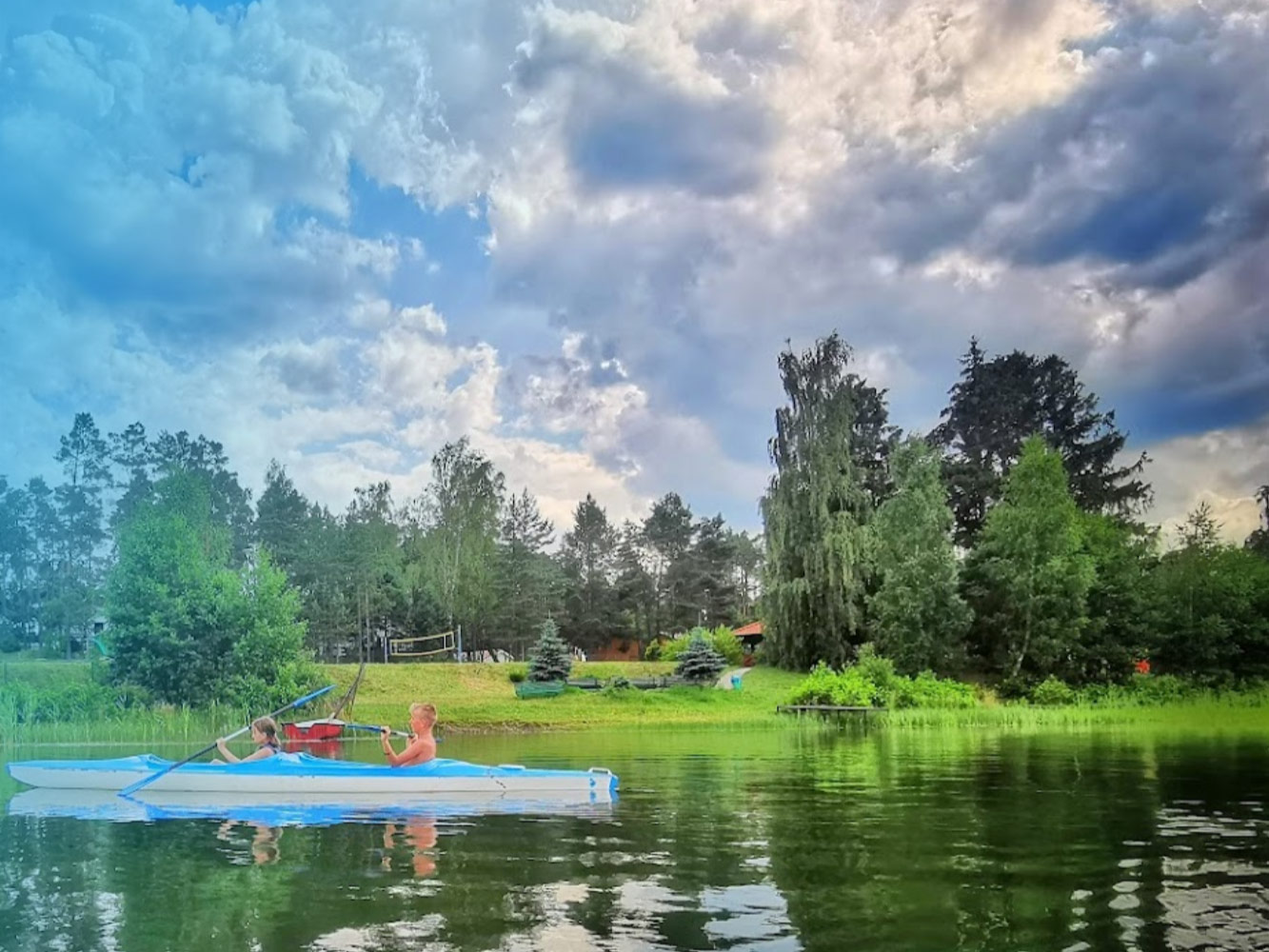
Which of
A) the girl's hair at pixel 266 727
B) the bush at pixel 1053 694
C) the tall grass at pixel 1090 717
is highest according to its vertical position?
the girl's hair at pixel 266 727

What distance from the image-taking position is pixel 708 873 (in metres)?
11.1

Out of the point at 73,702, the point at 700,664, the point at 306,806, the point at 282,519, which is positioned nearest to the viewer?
the point at 306,806

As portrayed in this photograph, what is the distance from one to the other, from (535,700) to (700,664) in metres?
8.61

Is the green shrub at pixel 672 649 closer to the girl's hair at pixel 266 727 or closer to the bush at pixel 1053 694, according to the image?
the bush at pixel 1053 694

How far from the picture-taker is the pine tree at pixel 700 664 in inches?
1975

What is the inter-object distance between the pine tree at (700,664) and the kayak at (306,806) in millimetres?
32991

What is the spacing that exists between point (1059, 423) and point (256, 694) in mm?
53723

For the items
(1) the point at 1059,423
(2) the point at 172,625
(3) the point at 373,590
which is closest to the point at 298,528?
(3) the point at 373,590

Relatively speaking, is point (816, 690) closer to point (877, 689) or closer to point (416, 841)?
point (877, 689)

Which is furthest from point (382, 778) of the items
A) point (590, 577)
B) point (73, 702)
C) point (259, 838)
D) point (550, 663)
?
point (590, 577)

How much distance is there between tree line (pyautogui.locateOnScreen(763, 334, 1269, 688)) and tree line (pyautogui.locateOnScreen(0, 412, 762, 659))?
2398cm

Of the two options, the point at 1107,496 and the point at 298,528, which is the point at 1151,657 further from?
the point at 298,528

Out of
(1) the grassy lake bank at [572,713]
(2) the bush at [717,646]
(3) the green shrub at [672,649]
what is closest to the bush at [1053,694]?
(1) the grassy lake bank at [572,713]

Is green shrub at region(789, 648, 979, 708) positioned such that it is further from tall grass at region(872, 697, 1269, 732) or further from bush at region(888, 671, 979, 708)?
tall grass at region(872, 697, 1269, 732)
